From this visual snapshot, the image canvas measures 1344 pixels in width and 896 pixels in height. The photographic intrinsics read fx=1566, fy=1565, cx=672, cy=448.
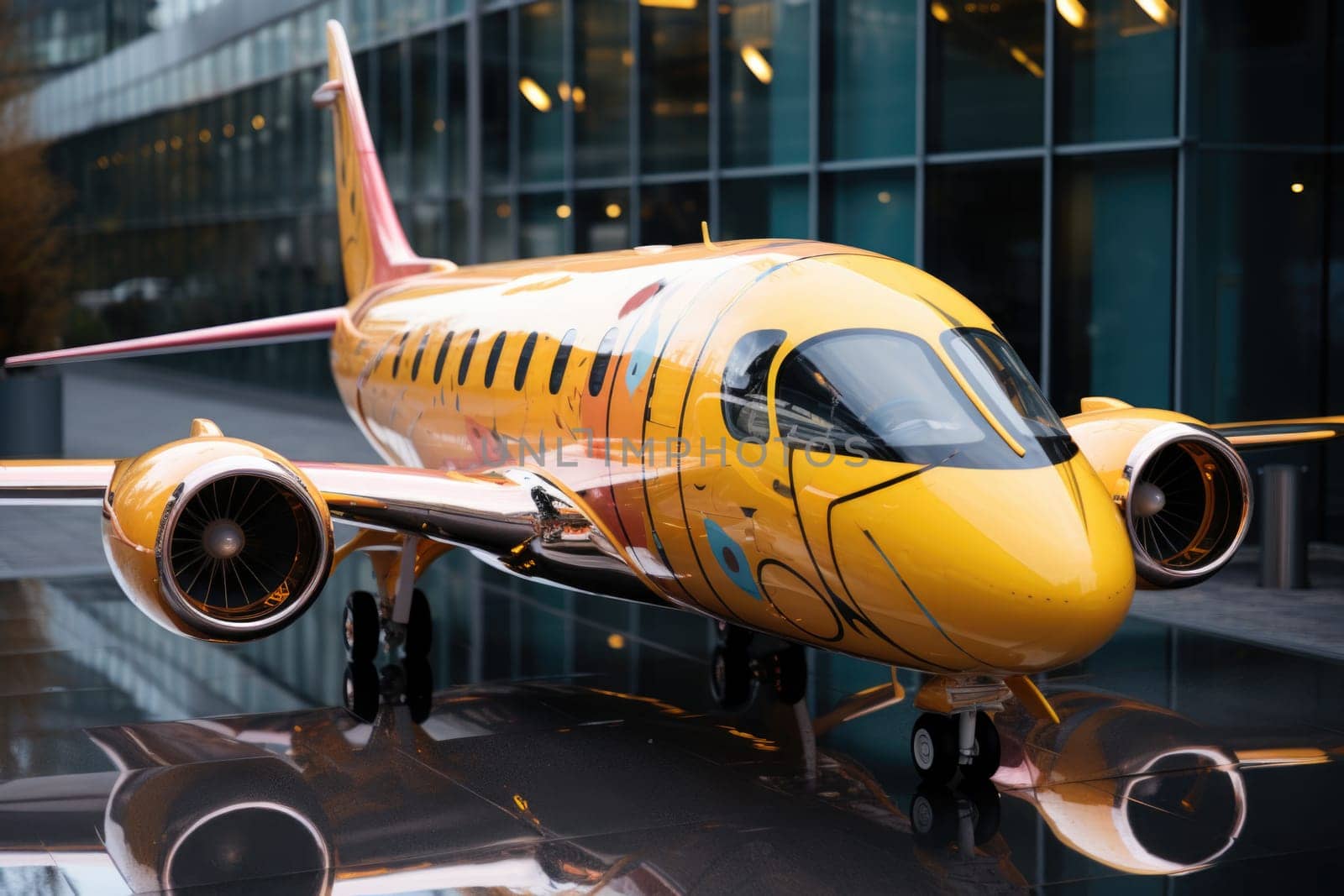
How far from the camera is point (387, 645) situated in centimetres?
1166

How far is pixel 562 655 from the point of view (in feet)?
39.2

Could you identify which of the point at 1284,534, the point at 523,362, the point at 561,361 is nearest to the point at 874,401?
the point at 561,361

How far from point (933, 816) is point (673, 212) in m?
15.2

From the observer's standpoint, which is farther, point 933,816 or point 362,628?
point 362,628

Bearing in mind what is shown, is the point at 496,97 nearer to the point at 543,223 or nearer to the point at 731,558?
the point at 543,223

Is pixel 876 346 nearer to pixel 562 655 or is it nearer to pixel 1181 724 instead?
pixel 1181 724

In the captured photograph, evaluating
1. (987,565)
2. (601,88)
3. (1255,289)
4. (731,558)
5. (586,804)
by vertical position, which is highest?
(601,88)

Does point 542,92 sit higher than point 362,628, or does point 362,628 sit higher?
point 542,92

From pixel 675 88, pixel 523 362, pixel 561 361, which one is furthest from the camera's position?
pixel 675 88

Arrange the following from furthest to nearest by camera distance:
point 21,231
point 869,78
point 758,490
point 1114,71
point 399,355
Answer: point 21,231 → point 869,78 → point 1114,71 → point 399,355 → point 758,490

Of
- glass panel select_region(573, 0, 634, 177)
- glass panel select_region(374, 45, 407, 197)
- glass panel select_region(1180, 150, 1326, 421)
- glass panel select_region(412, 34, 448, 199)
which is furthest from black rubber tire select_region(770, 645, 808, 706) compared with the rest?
glass panel select_region(374, 45, 407, 197)

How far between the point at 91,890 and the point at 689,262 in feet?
15.7

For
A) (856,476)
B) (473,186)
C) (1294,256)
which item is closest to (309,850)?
(856,476)

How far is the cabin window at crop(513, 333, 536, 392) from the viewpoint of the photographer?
10.4 meters
